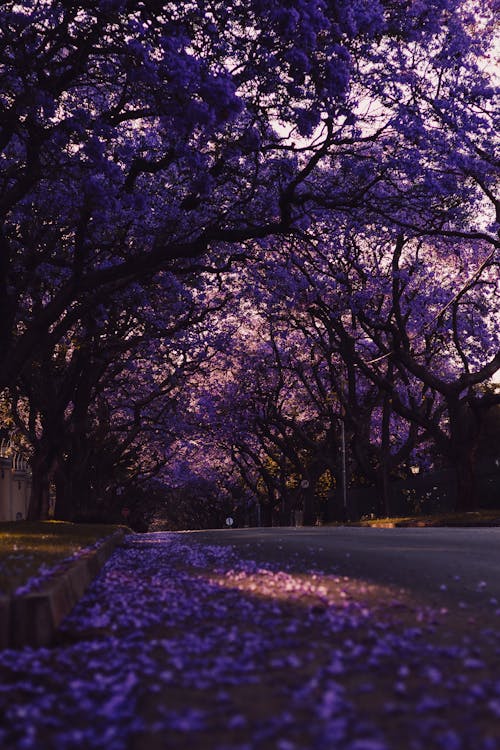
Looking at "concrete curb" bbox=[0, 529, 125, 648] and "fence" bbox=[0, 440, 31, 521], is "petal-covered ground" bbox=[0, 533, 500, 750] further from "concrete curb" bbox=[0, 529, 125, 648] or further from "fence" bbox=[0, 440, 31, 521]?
"fence" bbox=[0, 440, 31, 521]

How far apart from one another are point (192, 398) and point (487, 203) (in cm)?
2211

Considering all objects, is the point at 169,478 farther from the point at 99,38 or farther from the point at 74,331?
the point at 99,38

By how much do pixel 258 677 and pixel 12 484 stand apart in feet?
201

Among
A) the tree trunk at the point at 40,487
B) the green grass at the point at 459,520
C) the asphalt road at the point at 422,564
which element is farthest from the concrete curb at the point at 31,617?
the tree trunk at the point at 40,487

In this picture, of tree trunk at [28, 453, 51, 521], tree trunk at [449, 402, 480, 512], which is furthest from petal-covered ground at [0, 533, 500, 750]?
tree trunk at [449, 402, 480, 512]

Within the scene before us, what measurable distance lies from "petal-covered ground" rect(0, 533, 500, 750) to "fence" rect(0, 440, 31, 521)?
4987 centimetres

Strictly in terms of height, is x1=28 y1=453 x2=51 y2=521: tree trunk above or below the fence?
below

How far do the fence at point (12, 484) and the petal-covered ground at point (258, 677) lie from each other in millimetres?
49869

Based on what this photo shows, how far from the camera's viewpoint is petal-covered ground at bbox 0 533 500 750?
3393 millimetres

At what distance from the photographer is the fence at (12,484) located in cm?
5934

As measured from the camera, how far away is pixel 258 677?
173 inches

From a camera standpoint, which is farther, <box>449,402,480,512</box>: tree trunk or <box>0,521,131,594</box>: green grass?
<box>449,402,480,512</box>: tree trunk

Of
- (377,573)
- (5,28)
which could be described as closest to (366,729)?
(377,573)

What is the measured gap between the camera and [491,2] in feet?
74.4
